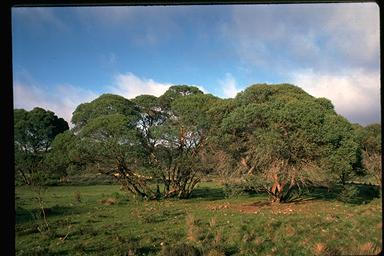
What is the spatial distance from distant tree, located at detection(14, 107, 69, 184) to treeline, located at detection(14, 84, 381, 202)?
289mm

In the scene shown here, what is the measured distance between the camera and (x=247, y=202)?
7.23 meters

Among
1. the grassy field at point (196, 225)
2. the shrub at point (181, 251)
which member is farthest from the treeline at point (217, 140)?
the shrub at point (181, 251)

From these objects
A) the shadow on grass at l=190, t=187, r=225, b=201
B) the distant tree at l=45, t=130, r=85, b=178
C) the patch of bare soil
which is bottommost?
the patch of bare soil

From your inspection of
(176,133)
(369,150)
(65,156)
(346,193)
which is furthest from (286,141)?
(65,156)

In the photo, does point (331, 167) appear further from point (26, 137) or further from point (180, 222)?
point (26, 137)

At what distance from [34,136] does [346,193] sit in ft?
19.2

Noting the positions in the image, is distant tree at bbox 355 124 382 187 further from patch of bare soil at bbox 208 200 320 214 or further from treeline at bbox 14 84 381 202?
patch of bare soil at bbox 208 200 320 214

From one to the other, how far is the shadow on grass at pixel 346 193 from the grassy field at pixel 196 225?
8 centimetres

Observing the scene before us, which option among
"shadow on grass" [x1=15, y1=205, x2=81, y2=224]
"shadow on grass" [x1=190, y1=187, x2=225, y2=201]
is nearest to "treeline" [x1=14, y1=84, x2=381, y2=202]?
"shadow on grass" [x1=190, y1=187, x2=225, y2=201]

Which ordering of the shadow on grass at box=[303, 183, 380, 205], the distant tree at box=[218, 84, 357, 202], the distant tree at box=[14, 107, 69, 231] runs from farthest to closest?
the distant tree at box=[218, 84, 357, 202], the shadow on grass at box=[303, 183, 380, 205], the distant tree at box=[14, 107, 69, 231]

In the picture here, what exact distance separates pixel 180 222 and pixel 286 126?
8.82ft

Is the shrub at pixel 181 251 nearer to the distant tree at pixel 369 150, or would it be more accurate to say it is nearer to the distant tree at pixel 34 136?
the distant tree at pixel 34 136

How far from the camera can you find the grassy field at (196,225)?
13.7ft

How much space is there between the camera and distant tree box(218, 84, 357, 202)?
667 cm
